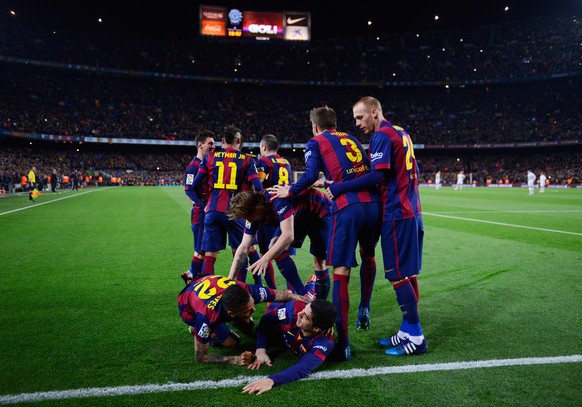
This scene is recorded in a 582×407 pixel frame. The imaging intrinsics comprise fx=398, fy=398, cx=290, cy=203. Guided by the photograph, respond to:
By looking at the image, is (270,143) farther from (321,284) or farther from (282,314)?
(282,314)

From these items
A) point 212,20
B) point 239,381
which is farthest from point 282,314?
point 212,20

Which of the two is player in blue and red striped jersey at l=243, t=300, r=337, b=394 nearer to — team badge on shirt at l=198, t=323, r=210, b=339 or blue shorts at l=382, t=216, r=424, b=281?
team badge on shirt at l=198, t=323, r=210, b=339

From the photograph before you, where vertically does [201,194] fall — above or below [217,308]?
above

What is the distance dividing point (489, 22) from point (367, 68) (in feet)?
56.6

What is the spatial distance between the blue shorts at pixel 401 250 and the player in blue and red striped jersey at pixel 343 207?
0.20 metres

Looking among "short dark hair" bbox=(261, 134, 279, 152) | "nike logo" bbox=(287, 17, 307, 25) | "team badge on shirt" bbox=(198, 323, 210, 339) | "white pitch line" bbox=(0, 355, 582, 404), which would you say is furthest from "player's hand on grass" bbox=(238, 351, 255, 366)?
"nike logo" bbox=(287, 17, 307, 25)

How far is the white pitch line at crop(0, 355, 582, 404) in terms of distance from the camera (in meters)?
2.73

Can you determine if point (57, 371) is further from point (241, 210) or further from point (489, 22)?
point (489, 22)

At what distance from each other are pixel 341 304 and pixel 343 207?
33.6 inches

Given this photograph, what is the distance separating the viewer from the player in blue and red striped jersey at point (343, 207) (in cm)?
350

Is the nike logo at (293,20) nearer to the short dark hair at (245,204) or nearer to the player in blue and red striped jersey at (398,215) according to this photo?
the player in blue and red striped jersey at (398,215)

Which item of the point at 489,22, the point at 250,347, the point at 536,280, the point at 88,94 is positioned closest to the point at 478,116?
the point at 489,22

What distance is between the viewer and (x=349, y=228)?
3.51 m

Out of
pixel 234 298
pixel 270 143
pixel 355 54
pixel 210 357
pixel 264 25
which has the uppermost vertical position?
pixel 264 25
